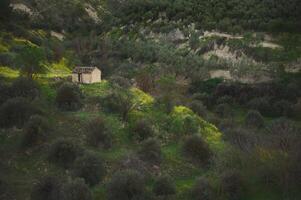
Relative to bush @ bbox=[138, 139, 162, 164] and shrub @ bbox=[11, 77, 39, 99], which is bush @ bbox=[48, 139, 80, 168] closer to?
bush @ bbox=[138, 139, 162, 164]

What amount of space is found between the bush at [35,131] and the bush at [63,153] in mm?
1700

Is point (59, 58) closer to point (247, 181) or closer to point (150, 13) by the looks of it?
point (150, 13)

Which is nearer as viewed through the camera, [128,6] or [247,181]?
[247,181]

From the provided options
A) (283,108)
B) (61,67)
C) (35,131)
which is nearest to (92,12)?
(61,67)

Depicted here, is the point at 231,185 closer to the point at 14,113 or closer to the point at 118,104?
the point at 118,104

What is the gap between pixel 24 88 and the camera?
103 feet

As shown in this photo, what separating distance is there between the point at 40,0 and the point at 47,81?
5470 centimetres

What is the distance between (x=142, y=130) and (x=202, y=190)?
7.61m

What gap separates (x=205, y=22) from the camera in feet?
242

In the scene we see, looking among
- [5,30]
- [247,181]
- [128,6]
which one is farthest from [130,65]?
[247,181]

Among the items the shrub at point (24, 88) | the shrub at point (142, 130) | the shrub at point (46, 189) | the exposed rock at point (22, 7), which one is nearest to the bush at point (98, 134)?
the shrub at point (142, 130)

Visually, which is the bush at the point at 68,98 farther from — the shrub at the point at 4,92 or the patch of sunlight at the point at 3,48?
the patch of sunlight at the point at 3,48

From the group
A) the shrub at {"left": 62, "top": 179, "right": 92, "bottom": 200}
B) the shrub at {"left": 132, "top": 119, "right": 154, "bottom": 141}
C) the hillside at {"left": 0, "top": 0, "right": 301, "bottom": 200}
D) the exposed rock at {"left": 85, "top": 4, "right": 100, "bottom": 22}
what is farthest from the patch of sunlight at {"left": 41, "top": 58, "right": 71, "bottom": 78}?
the exposed rock at {"left": 85, "top": 4, "right": 100, "bottom": 22}

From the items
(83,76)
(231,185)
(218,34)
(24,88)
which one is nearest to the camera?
(231,185)
